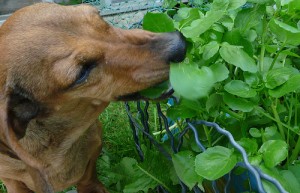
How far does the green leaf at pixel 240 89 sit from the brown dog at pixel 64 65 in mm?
231

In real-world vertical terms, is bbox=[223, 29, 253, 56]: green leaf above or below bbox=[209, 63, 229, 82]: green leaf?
above

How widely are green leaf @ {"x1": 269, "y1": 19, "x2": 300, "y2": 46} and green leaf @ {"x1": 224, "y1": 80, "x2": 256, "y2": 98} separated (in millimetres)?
174

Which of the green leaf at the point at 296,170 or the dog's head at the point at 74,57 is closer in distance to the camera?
the green leaf at the point at 296,170

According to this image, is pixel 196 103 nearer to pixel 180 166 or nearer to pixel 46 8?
pixel 180 166

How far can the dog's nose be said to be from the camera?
1.36m

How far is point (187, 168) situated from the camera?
4.53 feet

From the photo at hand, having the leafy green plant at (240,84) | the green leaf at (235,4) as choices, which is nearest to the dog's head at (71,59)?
the leafy green plant at (240,84)

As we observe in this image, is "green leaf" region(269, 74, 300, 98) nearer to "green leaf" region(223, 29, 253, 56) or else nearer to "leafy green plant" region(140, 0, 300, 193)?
"leafy green plant" region(140, 0, 300, 193)

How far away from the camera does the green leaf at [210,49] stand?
124 cm

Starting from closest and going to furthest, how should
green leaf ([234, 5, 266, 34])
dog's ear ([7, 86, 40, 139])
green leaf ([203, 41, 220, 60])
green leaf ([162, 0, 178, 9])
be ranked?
1. green leaf ([203, 41, 220, 60])
2. green leaf ([234, 5, 266, 34])
3. dog's ear ([7, 86, 40, 139])
4. green leaf ([162, 0, 178, 9])

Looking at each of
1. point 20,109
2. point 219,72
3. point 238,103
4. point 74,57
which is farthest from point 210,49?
point 20,109

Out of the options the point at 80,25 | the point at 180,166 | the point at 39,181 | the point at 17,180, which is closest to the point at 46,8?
the point at 80,25

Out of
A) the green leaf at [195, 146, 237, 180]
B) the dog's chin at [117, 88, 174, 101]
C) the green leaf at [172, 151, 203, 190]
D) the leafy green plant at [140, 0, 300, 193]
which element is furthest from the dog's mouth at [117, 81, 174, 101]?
the green leaf at [195, 146, 237, 180]

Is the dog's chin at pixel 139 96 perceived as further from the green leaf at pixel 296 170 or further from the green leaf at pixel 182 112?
the green leaf at pixel 296 170
